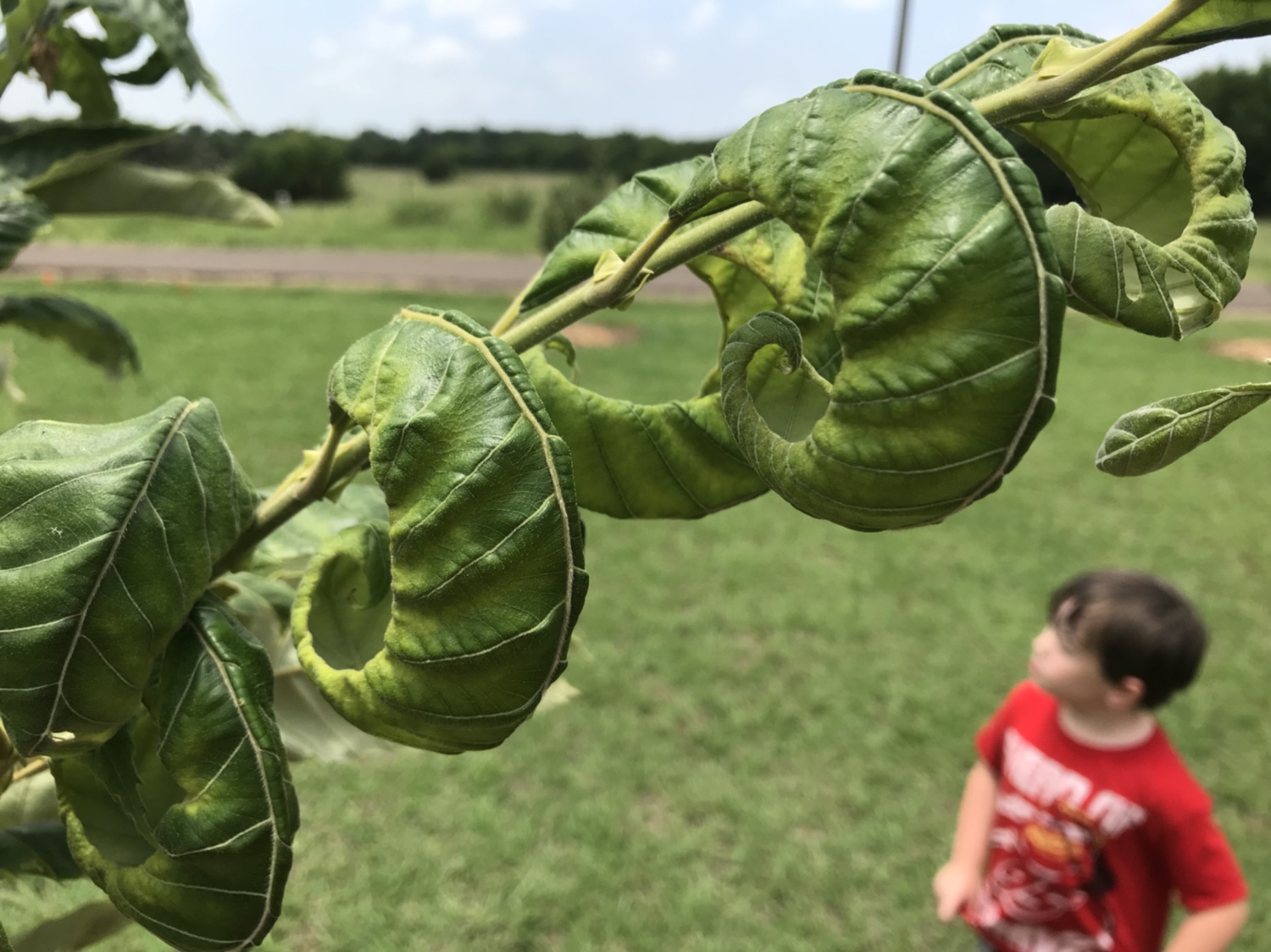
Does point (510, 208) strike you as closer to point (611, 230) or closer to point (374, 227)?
point (374, 227)

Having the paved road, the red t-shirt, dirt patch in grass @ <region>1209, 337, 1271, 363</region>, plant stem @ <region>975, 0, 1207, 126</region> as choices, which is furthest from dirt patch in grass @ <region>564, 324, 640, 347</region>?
plant stem @ <region>975, 0, 1207, 126</region>

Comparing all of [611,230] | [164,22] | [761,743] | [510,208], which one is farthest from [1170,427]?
[510,208]

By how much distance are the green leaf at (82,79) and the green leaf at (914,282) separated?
566 millimetres

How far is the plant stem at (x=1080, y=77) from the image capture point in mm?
259

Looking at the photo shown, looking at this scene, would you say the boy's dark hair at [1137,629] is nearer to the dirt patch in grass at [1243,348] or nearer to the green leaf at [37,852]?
the green leaf at [37,852]

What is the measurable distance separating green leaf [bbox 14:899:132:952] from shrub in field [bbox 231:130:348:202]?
14790 millimetres

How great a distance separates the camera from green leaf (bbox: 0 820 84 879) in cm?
48

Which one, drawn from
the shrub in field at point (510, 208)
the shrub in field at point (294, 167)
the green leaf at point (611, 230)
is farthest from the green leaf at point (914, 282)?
the shrub in field at point (294, 167)

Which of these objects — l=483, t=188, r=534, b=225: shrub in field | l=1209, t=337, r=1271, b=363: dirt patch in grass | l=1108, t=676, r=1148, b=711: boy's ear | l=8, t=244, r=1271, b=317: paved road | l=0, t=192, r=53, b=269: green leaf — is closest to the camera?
l=0, t=192, r=53, b=269: green leaf

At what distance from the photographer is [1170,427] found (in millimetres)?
261

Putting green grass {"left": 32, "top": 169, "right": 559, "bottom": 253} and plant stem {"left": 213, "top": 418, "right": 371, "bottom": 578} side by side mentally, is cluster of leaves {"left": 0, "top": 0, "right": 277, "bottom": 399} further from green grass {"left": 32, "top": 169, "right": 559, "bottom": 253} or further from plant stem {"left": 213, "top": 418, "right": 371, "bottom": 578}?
green grass {"left": 32, "top": 169, "right": 559, "bottom": 253}

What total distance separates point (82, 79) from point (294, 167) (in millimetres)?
14884

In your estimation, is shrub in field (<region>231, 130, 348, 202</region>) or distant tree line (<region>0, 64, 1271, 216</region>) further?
shrub in field (<region>231, 130, 348, 202</region>)

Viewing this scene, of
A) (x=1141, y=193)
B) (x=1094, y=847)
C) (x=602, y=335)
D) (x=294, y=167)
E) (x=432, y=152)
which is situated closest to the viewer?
(x=1141, y=193)
